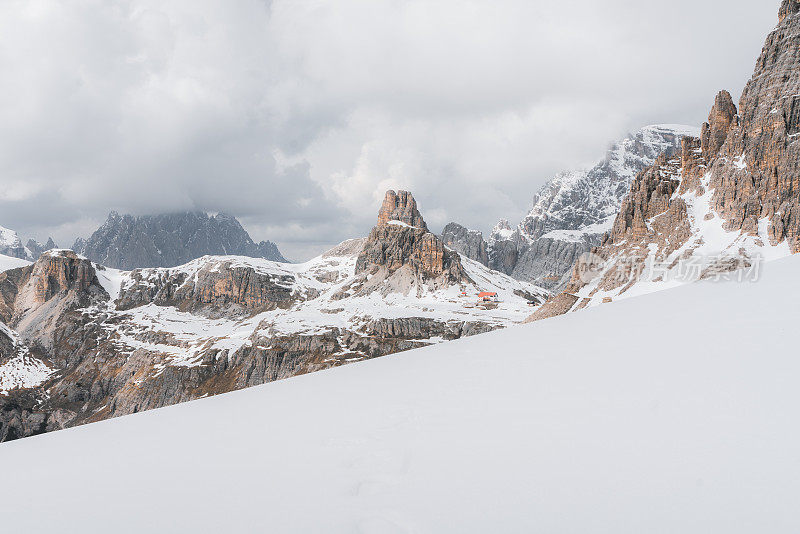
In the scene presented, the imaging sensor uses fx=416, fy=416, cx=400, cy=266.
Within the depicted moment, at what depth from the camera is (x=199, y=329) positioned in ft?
576

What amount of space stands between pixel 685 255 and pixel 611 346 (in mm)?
100155

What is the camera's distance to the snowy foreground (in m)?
2.64

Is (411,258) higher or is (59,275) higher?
(59,275)

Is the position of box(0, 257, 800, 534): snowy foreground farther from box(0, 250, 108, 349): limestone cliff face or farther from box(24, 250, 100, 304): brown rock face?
box(24, 250, 100, 304): brown rock face

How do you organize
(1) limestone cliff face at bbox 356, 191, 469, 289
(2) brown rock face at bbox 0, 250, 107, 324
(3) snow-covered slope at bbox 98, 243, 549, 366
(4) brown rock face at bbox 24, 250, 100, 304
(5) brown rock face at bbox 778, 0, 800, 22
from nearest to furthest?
(5) brown rock face at bbox 778, 0, 800, 22 → (3) snow-covered slope at bbox 98, 243, 549, 366 → (1) limestone cliff face at bbox 356, 191, 469, 289 → (2) brown rock face at bbox 0, 250, 107, 324 → (4) brown rock face at bbox 24, 250, 100, 304

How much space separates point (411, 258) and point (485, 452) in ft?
530

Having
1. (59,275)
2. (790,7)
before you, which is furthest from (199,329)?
(790,7)

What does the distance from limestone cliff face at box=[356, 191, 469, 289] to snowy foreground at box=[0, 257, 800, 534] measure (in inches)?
5932

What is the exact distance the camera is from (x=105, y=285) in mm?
198875

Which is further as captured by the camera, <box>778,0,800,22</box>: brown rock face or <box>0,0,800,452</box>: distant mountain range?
<box>778,0,800,22</box>: brown rock face

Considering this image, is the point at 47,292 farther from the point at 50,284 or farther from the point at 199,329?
the point at 199,329

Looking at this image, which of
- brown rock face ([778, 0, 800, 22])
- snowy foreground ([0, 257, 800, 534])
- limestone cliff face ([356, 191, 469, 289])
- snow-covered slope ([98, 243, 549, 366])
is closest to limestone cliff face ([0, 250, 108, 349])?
snow-covered slope ([98, 243, 549, 366])

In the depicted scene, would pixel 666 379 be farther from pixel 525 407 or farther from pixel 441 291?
pixel 441 291

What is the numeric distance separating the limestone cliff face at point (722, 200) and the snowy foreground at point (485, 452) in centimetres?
7586
